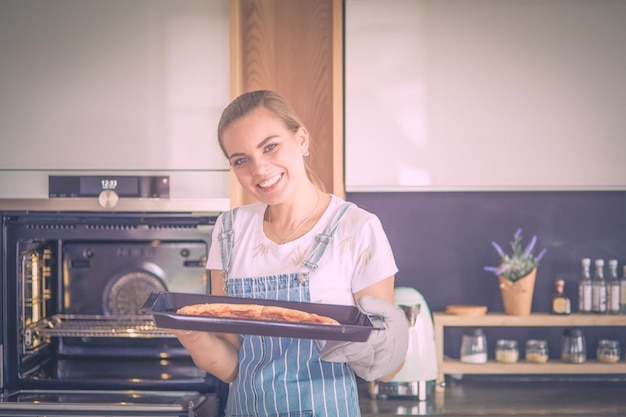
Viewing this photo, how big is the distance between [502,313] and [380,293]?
1.11 m

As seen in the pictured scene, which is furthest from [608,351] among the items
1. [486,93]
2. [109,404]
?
[109,404]

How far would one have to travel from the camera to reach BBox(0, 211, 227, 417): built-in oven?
1898 mm

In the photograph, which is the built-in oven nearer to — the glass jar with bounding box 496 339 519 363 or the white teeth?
the white teeth

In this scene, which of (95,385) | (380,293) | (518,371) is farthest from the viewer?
(518,371)

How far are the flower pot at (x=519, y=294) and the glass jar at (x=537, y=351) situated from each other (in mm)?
104

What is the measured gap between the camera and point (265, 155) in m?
1.41

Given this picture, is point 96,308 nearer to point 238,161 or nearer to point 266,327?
point 238,161

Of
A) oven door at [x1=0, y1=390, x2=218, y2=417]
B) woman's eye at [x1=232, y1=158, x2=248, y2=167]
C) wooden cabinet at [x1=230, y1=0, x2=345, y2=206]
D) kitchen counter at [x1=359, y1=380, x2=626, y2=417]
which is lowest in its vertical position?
kitchen counter at [x1=359, y1=380, x2=626, y2=417]

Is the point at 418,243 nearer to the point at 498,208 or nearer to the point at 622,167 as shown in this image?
the point at 498,208

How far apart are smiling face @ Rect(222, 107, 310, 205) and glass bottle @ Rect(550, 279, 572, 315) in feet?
3.82

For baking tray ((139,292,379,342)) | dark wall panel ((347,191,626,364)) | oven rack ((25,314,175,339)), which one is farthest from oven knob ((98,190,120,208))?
dark wall panel ((347,191,626,364))

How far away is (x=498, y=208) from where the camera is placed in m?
2.40

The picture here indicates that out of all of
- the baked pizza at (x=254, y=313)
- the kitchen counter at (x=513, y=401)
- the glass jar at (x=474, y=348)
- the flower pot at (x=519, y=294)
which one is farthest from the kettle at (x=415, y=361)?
the baked pizza at (x=254, y=313)

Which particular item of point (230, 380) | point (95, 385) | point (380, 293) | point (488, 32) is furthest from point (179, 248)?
point (488, 32)
